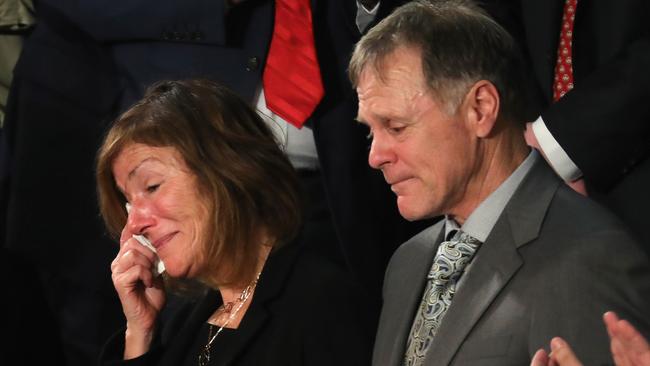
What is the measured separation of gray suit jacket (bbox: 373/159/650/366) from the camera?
2.30 metres

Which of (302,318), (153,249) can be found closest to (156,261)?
(153,249)

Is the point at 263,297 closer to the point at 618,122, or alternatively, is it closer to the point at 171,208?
the point at 171,208

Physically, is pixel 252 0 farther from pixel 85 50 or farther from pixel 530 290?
pixel 530 290

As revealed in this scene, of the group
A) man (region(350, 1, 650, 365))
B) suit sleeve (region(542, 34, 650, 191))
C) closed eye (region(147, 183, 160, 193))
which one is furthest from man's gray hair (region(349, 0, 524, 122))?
closed eye (region(147, 183, 160, 193))

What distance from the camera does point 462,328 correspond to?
2.46m

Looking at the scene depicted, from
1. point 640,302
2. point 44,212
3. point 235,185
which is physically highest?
point 640,302

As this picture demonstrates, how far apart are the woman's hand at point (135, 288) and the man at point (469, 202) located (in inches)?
24.0

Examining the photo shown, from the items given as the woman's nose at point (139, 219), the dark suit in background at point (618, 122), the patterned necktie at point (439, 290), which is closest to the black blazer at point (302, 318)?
the patterned necktie at point (439, 290)

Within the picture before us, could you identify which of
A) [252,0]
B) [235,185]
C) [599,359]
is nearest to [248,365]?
[235,185]

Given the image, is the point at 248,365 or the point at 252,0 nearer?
the point at 248,365

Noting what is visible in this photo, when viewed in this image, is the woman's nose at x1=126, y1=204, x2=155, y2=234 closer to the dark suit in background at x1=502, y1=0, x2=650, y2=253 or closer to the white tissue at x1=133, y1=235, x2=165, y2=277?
the white tissue at x1=133, y1=235, x2=165, y2=277

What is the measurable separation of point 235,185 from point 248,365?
39 cm

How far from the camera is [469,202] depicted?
2627 mm

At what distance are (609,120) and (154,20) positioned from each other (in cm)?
124
